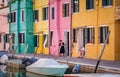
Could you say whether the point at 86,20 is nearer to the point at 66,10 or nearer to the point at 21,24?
the point at 66,10

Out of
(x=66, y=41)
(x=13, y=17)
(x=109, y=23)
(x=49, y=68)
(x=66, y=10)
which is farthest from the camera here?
(x=13, y=17)

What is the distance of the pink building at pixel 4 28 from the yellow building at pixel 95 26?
21.5 m

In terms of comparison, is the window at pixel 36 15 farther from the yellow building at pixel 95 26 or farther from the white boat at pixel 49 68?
the white boat at pixel 49 68

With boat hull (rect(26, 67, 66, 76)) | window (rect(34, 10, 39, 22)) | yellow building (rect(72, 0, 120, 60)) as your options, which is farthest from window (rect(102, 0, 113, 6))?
window (rect(34, 10, 39, 22))

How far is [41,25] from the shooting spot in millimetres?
49188

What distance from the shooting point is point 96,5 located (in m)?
35.4

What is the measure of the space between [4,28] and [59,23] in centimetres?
1903

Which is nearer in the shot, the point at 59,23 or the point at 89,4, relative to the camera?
the point at 89,4

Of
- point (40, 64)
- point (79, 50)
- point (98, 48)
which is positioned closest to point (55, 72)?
point (40, 64)

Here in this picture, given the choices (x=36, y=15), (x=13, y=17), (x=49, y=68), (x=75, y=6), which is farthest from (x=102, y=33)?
(x=13, y=17)

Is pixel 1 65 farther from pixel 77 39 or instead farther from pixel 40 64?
pixel 40 64

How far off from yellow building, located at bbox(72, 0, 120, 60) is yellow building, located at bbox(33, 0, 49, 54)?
27.0ft

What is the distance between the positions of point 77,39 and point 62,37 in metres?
3.82

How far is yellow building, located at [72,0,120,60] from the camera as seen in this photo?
32.7m
